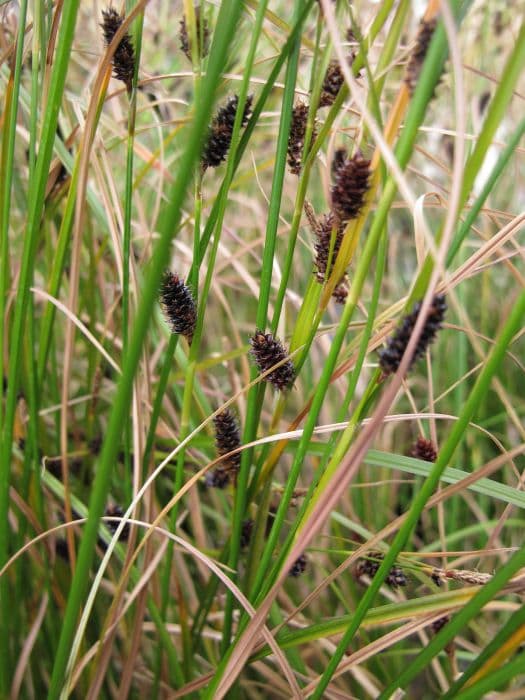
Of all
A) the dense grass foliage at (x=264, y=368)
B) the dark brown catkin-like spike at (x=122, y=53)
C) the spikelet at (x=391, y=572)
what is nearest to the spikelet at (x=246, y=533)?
the dense grass foliage at (x=264, y=368)

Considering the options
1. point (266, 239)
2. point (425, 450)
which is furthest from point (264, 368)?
point (425, 450)

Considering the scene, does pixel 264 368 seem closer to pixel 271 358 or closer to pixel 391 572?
pixel 271 358

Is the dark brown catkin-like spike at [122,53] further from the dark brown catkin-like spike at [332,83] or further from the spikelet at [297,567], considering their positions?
the spikelet at [297,567]

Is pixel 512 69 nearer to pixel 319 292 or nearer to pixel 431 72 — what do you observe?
pixel 431 72

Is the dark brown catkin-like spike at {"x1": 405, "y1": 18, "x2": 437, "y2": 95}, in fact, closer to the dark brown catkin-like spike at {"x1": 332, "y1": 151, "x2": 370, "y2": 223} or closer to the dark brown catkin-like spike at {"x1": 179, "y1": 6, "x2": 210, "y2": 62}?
the dark brown catkin-like spike at {"x1": 332, "y1": 151, "x2": 370, "y2": 223}

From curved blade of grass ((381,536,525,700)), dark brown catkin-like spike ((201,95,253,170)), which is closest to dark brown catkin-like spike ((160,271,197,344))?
dark brown catkin-like spike ((201,95,253,170))
